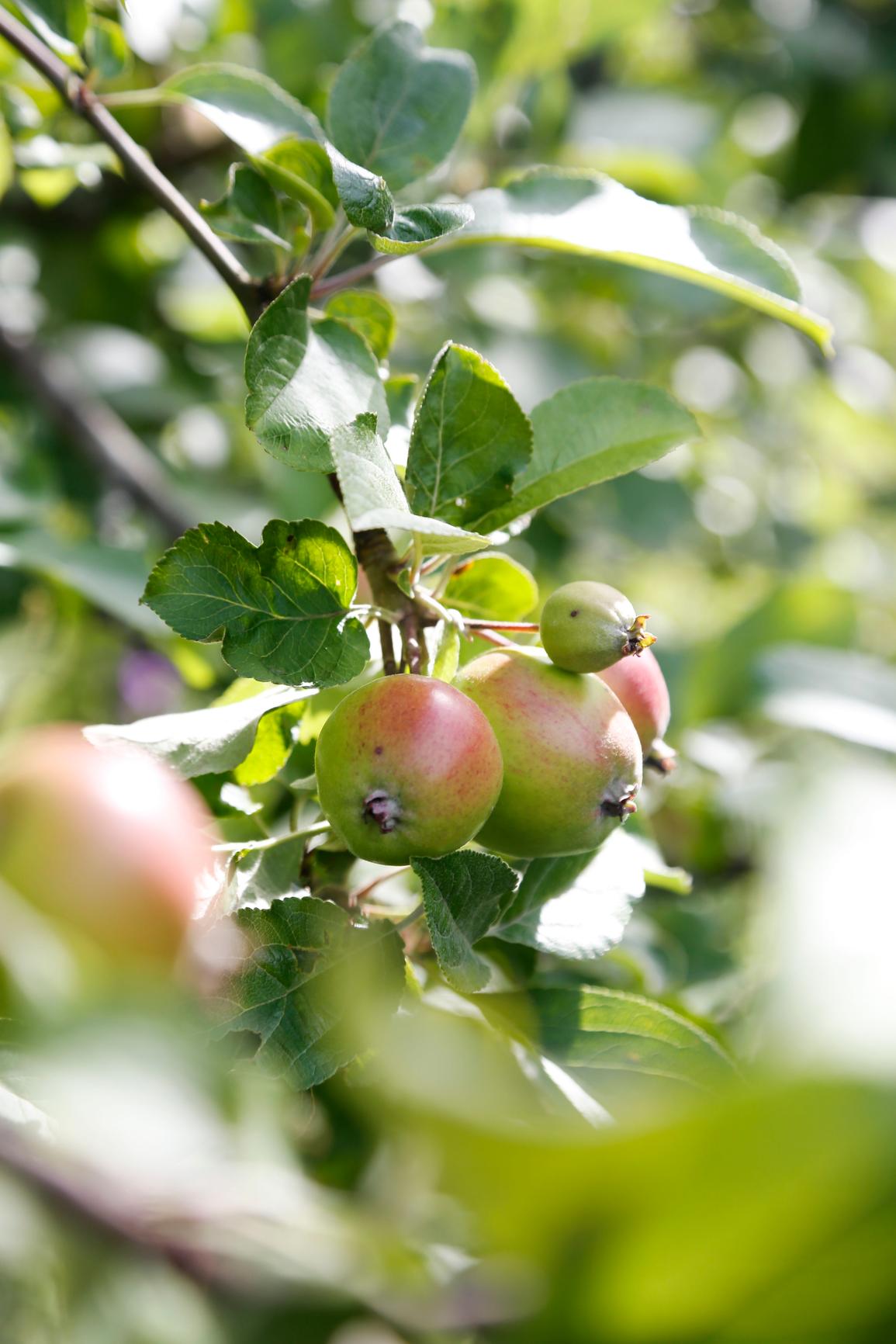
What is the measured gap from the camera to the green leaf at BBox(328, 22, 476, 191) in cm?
88

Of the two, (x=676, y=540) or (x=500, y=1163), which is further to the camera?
(x=676, y=540)

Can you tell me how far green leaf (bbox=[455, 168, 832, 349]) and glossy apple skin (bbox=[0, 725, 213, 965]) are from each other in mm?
489

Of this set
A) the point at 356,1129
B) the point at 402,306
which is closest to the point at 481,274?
the point at 402,306

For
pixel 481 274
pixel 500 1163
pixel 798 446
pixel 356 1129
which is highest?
pixel 500 1163

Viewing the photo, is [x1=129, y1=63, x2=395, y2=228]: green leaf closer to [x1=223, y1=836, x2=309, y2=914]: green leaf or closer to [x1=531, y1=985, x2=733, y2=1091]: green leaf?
[x1=223, y1=836, x2=309, y2=914]: green leaf

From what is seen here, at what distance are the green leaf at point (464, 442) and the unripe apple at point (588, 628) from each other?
0.09 metres

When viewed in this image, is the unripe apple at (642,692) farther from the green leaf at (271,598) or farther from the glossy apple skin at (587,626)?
the green leaf at (271,598)

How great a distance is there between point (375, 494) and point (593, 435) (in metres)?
0.29

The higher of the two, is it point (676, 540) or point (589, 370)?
point (589, 370)

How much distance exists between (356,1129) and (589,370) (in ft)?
4.83

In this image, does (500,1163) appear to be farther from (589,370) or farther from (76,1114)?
(589,370)

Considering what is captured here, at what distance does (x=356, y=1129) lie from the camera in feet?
3.09

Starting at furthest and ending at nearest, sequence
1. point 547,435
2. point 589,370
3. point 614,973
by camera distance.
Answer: point 589,370, point 614,973, point 547,435

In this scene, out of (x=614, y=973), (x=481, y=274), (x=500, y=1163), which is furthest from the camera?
(x=481, y=274)
